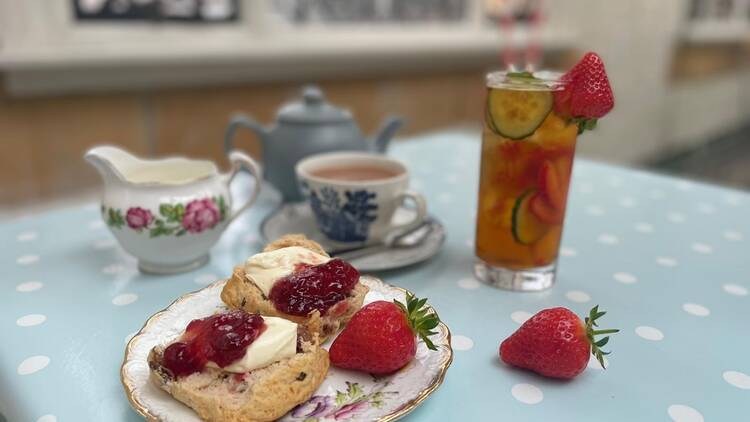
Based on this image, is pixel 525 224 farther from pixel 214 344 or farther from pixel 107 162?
pixel 107 162

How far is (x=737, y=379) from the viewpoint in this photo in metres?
0.54

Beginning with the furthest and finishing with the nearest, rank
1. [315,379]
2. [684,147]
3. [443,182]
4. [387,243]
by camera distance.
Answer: [684,147]
[443,182]
[387,243]
[315,379]

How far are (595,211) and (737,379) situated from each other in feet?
1.64

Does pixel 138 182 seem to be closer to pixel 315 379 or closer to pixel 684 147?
pixel 315 379

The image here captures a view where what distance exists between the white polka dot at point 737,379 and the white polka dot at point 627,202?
53cm

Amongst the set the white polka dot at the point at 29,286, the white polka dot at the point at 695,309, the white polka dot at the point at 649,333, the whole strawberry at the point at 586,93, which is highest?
the whole strawberry at the point at 586,93

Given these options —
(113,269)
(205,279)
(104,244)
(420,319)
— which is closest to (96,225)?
(104,244)

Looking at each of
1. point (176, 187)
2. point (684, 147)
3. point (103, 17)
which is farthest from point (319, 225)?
point (684, 147)

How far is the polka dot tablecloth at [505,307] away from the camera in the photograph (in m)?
0.50

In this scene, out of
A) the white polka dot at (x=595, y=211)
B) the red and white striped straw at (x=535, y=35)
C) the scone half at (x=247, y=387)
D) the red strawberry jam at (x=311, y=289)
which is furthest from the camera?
A: the red and white striped straw at (x=535, y=35)

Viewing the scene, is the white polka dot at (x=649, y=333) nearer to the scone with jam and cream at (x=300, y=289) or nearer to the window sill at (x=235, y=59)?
the scone with jam and cream at (x=300, y=289)

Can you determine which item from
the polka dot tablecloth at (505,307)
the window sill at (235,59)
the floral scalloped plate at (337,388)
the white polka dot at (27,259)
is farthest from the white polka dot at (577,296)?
the window sill at (235,59)

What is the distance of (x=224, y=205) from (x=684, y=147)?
418 cm

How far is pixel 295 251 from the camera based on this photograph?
1.98ft
